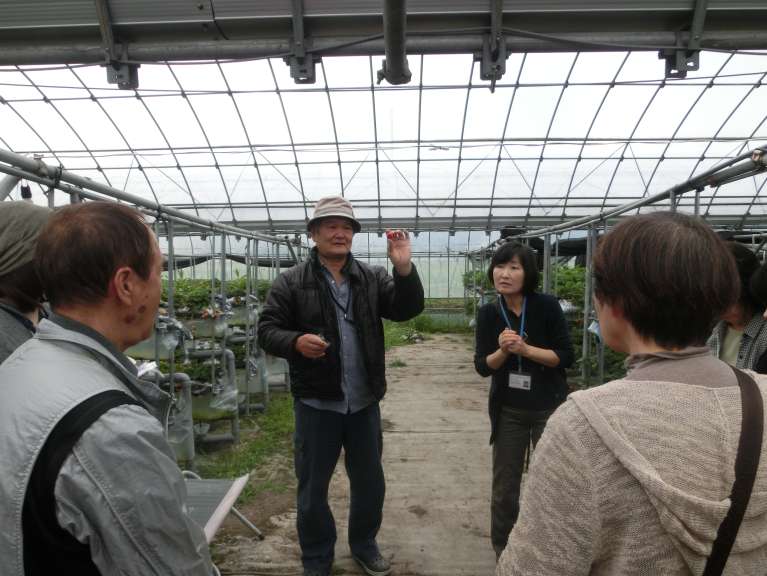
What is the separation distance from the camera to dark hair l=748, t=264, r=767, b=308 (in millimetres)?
1905

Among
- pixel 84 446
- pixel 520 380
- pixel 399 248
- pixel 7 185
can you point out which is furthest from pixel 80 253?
pixel 520 380

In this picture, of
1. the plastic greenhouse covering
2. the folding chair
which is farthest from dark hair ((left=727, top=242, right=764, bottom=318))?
the plastic greenhouse covering

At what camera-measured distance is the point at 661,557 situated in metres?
0.78

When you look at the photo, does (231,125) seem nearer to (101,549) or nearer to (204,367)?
(204,367)

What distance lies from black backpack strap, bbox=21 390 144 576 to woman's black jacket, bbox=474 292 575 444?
196 cm

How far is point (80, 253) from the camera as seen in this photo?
959mm

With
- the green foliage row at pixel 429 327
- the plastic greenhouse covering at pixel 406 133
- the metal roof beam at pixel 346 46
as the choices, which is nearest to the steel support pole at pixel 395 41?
the metal roof beam at pixel 346 46

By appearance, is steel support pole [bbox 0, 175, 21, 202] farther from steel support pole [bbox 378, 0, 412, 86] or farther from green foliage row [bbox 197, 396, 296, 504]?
green foliage row [bbox 197, 396, 296, 504]

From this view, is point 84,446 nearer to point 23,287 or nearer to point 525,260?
point 23,287

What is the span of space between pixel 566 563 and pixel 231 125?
42.4 ft

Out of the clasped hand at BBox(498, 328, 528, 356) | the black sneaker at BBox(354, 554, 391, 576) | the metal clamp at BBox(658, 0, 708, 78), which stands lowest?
the black sneaker at BBox(354, 554, 391, 576)

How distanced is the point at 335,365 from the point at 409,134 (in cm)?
1118

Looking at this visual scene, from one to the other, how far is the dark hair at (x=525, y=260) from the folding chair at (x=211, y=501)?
72.7 inches

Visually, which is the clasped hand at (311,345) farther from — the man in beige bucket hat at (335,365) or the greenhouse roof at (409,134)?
the greenhouse roof at (409,134)
